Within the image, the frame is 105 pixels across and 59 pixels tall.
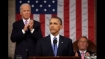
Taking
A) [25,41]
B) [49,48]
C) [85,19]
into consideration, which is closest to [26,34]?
[25,41]

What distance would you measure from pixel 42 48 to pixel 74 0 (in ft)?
8.88

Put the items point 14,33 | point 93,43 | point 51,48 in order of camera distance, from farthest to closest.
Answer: point 93,43 → point 14,33 → point 51,48

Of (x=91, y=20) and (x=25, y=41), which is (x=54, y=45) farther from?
(x=91, y=20)

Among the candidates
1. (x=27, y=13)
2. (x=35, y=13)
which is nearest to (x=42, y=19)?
(x=35, y=13)

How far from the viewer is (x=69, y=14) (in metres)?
5.82

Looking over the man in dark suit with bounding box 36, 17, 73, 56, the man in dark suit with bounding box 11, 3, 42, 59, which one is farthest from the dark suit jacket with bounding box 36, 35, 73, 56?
the man in dark suit with bounding box 11, 3, 42, 59

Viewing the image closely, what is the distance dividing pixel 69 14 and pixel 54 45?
2.60 metres

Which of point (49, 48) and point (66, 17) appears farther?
point (66, 17)

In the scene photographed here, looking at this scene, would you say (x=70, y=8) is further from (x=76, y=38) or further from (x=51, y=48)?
(x=51, y=48)

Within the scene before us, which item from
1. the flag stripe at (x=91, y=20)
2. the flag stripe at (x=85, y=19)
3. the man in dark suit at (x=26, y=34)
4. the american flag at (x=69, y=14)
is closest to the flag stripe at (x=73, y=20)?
the american flag at (x=69, y=14)

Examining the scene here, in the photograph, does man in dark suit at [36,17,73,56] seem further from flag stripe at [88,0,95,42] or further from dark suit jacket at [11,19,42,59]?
flag stripe at [88,0,95,42]

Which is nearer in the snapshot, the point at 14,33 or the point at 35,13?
the point at 14,33

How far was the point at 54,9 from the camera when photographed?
19.0 ft

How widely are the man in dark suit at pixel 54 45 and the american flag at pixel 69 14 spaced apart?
93.7 inches
